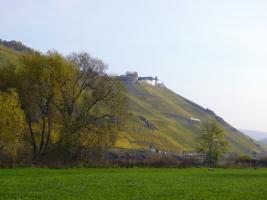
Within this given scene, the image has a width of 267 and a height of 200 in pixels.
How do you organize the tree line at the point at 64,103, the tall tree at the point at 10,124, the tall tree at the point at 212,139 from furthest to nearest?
the tall tree at the point at 212,139
the tree line at the point at 64,103
the tall tree at the point at 10,124

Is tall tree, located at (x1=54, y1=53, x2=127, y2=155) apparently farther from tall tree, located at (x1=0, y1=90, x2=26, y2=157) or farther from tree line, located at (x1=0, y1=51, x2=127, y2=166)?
tall tree, located at (x1=0, y1=90, x2=26, y2=157)

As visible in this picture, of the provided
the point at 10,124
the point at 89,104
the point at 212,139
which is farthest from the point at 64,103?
the point at 212,139

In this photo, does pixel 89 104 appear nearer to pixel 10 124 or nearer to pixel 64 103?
pixel 64 103

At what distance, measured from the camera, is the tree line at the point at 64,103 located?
222 ft

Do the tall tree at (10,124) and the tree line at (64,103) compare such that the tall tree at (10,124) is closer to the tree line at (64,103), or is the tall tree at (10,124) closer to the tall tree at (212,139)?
the tree line at (64,103)

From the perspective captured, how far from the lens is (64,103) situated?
69938 millimetres

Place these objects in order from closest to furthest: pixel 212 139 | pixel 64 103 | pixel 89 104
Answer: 1. pixel 64 103
2. pixel 89 104
3. pixel 212 139

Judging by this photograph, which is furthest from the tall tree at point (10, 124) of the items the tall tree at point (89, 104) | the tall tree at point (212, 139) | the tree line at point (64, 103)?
the tall tree at point (212, 139)

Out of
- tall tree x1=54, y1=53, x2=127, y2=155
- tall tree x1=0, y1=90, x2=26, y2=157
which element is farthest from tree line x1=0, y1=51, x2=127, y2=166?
tall tree x1=0, y1=90, x2=26, y2=157

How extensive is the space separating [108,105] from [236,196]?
4489 centimetres

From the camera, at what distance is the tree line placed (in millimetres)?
67562

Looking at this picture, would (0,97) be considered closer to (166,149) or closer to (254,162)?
(254,162)

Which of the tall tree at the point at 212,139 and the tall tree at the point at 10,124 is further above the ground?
the tall tree at the point at 212,139

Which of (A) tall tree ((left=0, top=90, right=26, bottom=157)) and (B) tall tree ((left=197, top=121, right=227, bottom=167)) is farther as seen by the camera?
(B) tall tree ((left=197, top=121, right=227, bottom=167))
